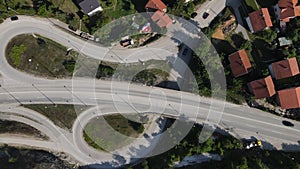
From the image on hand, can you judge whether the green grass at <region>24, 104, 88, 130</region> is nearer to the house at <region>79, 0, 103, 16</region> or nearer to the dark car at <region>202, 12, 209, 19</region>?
the house at <region>79, 0, 103, 16</region>

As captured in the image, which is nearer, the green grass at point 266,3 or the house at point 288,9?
the house at point 288,9

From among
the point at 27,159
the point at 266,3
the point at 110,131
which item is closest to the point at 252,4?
the point at 266,3

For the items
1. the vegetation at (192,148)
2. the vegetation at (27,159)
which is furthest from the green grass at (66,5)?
the vegetation at (192,148)

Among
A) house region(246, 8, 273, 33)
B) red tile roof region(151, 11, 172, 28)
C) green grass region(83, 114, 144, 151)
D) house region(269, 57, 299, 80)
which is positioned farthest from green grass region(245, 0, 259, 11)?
green grass region(83, 114, 144, 151)

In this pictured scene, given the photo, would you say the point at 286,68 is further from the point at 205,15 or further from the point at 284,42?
the point at 205,15

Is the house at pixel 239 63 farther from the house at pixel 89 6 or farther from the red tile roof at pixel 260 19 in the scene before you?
the house at pixel 89 6

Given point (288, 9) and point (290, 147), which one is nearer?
point (290, 147)

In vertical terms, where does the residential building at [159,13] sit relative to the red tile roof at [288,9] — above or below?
above
